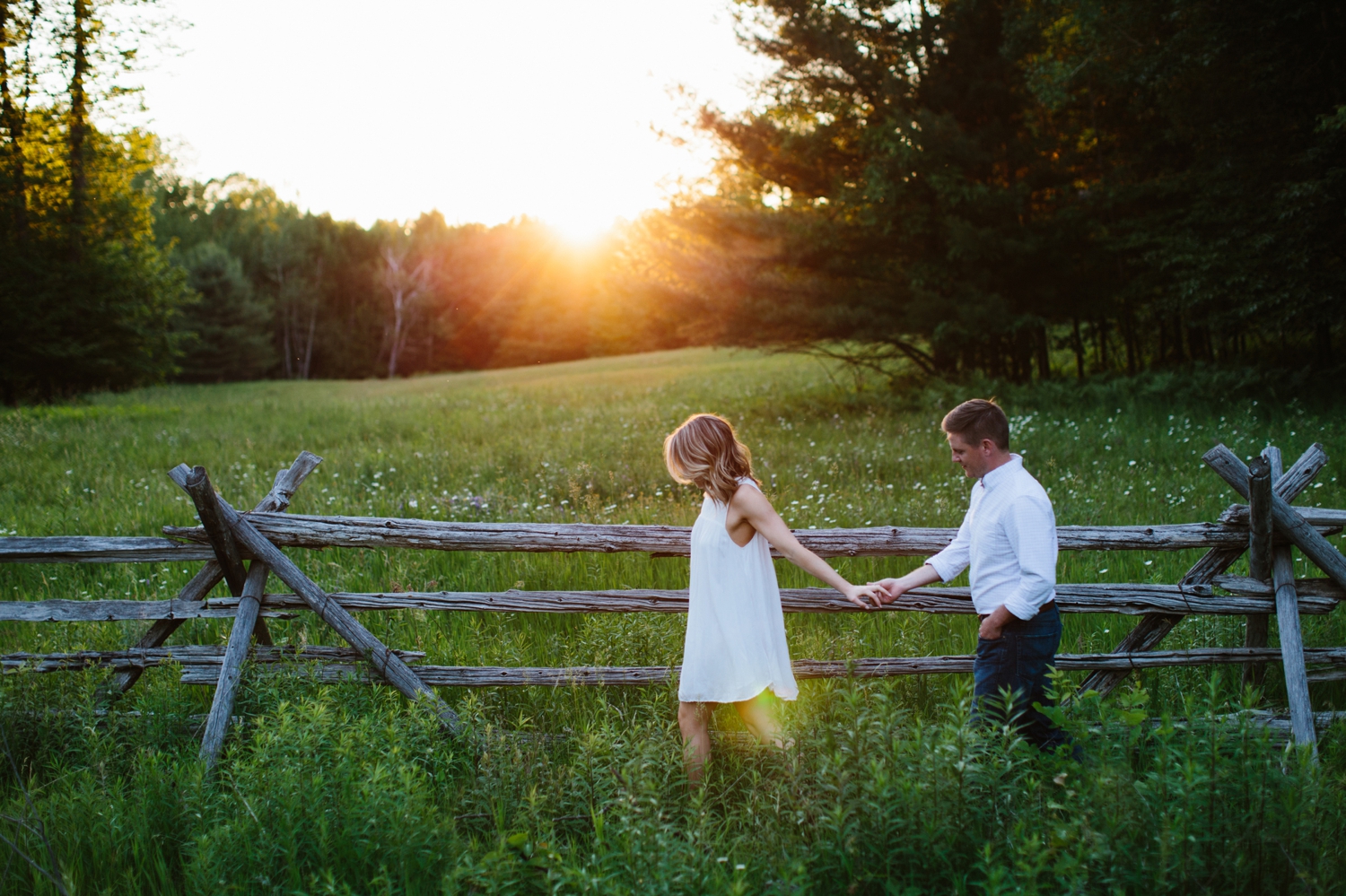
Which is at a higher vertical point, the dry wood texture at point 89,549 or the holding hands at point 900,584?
the dry wood texture at point 89,549

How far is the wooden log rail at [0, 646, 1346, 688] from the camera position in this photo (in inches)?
153

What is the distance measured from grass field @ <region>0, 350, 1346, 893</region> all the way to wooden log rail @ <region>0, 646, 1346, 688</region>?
5.2 inches

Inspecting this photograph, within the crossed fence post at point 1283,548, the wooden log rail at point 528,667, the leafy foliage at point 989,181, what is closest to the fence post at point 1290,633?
the crossed fence post at point 1283,548

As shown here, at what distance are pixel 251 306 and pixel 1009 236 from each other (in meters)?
48.7

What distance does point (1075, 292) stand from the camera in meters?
13.1

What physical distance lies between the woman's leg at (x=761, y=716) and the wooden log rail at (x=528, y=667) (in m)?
0.62

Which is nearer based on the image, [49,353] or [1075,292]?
[1075,292]

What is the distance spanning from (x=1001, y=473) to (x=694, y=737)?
1.67m

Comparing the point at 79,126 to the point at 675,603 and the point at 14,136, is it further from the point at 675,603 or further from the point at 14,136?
the point at 675,603

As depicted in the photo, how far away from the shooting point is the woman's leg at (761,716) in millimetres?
3172

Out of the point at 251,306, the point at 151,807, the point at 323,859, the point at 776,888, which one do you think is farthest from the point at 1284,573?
the point at 251,306

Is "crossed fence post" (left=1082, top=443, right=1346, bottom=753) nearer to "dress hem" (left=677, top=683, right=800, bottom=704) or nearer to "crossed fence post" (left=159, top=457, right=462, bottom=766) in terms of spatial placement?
"dress hem" (left=677, top=683, right=800, bottom=704)

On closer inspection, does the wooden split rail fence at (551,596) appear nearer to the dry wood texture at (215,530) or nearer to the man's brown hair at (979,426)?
the dry wood texture at (215,530)

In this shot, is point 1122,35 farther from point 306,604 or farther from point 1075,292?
point 306,604
